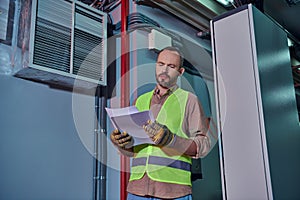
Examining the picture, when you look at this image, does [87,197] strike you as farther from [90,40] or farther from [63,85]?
[90,40]

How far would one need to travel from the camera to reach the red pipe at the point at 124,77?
75.2 inches

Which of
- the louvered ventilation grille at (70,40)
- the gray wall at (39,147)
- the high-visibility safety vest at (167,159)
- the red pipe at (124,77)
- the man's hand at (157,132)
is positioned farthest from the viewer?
the red pipe at (124,77)

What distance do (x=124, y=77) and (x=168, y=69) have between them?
0.47m

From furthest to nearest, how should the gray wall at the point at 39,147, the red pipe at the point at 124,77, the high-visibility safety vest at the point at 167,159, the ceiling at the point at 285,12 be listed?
the ceiling at the point at 285,12, the red pipe at the point at 124,77, the gray wall at the point at 39,147, the high-visibility safety vest at the point at 167,159

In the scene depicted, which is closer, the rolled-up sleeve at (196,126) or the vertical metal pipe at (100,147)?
the rolled-up sleeve at (196,126)

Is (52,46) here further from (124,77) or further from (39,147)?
(39,147)

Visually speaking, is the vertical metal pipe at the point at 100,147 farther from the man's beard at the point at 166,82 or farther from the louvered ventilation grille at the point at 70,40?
the man's beard at the point at 166,82

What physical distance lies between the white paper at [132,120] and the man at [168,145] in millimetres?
33

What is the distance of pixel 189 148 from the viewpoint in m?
1.45

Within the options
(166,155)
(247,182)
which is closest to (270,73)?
(247,182)

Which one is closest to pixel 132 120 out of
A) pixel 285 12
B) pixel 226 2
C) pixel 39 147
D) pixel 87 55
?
pixel 39 147

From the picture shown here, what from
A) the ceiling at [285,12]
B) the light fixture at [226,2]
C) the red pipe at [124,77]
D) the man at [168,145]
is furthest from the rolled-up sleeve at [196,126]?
the ceiling at [285,12]

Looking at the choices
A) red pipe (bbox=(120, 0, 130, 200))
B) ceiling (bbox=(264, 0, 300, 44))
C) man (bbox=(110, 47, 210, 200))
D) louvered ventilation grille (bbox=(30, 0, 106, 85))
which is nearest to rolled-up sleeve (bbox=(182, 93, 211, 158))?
man (bbox=(110, 47, 210, 200))

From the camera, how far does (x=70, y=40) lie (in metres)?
1.92
